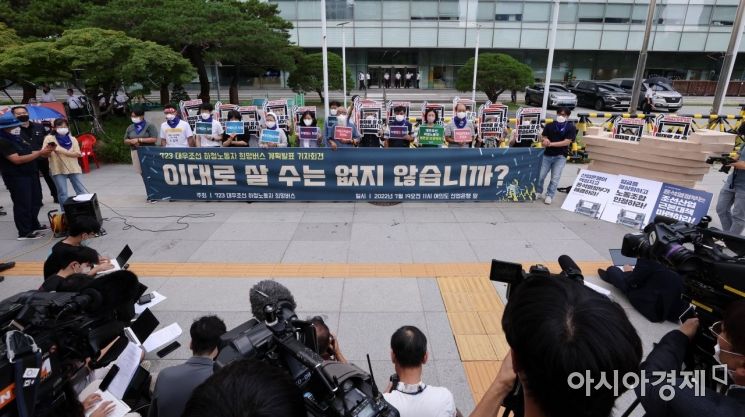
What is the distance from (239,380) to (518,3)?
37931 mm

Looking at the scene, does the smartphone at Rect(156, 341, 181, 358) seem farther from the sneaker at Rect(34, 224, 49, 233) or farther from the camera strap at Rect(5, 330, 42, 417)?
the sneaker at Rect(34, 224, 49, 233)

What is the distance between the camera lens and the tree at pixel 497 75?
2564 centimetres

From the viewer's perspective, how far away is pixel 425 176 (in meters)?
8.30

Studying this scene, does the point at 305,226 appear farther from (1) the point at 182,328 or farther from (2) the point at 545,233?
(2) the point at 545,233

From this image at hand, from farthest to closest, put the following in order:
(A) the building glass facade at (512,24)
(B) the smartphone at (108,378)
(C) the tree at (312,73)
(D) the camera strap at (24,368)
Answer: (A) the building glass facade at (512,24), (C) the tree at (312,73), (B) the smartphone at (108,378), (D) the camera strap at (24,368)

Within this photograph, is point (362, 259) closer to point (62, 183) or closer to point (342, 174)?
point (342, 174)

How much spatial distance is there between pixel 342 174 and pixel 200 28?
12.7 m

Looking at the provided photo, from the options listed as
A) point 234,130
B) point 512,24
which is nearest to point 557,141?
point 234,130

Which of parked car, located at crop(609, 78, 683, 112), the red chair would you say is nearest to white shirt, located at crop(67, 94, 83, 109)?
the red chair

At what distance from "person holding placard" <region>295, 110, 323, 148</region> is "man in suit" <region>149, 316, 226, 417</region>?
Answer: 257 inches

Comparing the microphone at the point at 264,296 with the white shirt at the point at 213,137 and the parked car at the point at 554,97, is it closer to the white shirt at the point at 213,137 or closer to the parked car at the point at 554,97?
the white shirt at the point at 213,137

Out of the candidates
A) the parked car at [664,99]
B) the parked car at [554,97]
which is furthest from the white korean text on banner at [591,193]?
the parked car at [664,99]

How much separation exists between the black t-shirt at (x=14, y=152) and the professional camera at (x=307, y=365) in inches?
257

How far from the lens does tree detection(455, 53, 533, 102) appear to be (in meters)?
25.6
